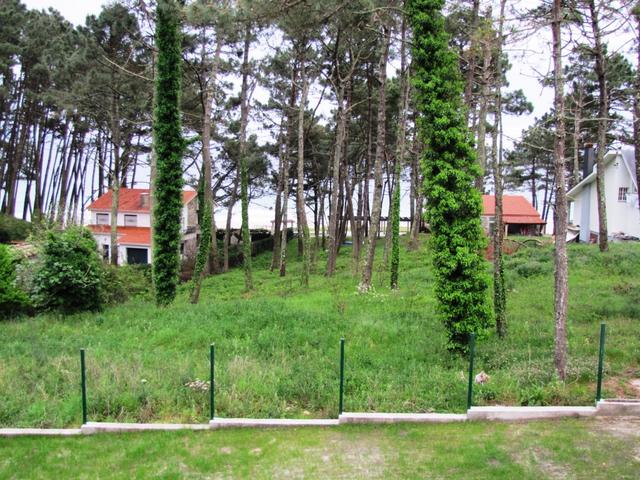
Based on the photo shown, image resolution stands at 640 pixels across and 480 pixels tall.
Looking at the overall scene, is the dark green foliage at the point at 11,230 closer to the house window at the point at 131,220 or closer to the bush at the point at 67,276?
the house window at the point at 131,220

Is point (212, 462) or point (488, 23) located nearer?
point (212, 462)

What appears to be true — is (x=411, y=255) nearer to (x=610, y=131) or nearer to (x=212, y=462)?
(x=610, y=131)

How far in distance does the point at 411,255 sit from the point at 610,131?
1552cm

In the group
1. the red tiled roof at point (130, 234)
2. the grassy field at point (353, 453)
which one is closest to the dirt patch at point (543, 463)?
the grassy field at point (353, 453)

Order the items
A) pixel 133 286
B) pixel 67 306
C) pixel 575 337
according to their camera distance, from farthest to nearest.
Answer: pixel 133 286
pixel 67 306
pixel 575 337

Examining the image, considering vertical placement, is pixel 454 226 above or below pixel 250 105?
below

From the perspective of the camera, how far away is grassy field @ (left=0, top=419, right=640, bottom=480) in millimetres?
5617

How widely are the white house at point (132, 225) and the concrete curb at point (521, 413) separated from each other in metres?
31.2

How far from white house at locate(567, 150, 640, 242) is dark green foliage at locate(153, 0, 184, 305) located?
83.4 feet

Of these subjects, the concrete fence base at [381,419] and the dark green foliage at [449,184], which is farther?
the dark green foliage at [449,184]

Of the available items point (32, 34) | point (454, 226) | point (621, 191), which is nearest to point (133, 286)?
point (454, 226)

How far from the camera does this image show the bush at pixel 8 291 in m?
14.4

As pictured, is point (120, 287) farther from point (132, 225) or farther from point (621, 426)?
point (132, 225)

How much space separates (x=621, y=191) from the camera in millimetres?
29641
